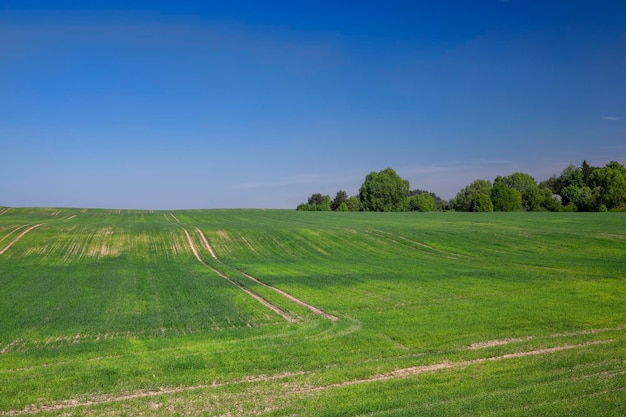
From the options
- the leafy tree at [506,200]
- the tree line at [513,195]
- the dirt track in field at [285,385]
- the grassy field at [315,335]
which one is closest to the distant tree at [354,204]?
the tree line at [513,195]

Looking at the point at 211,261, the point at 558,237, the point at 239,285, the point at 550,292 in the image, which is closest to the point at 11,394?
the point at 239,285

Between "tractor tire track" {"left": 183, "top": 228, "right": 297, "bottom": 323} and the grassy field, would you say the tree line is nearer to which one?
the grassy field

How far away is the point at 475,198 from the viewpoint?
145750 millimetres

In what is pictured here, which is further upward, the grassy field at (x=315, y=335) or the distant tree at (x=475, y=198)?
the distant tree at (x=475, y=198)

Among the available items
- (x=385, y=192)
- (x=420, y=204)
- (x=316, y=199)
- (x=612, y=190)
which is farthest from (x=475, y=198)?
(x=316, y=199)

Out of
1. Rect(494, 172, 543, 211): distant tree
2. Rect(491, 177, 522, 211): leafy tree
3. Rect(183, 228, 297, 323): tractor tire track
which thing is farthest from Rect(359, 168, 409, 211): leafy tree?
Rect(183, 228, 297, 323): tractor tire track

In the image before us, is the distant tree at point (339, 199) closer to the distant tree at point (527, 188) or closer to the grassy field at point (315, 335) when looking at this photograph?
the distant tree at point (527, 188)

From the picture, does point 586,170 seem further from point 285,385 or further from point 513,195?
point 285,385

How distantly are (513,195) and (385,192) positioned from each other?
3609 cm

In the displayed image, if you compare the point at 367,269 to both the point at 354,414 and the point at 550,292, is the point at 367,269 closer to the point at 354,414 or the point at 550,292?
the point at 550,292

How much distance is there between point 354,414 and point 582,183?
158595 mm

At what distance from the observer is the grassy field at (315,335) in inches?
507

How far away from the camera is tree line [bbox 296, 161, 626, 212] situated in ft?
416

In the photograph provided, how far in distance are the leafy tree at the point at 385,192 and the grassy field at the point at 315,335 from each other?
109754 mm
